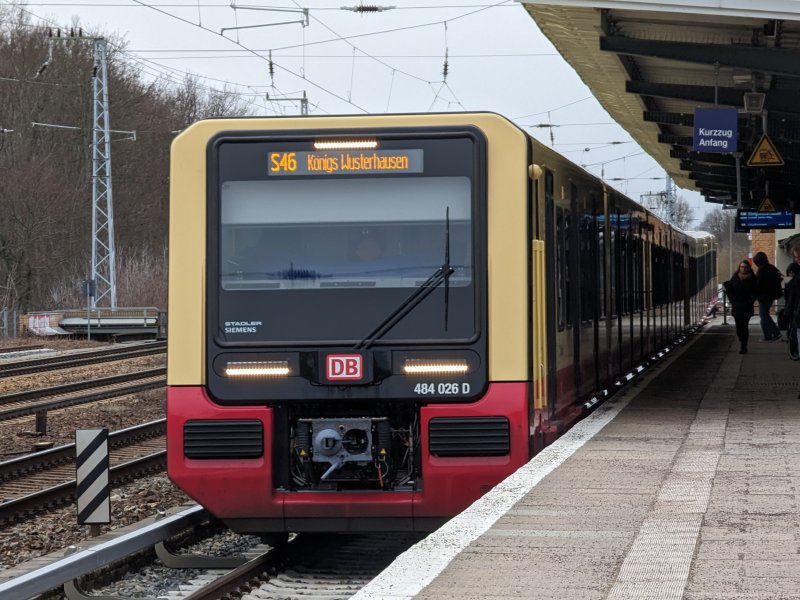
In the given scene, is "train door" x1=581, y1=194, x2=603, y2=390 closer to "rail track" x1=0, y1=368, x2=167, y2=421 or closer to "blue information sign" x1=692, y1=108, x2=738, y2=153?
"blue information sign" x1=692, y1=108, x2=738, y2=153

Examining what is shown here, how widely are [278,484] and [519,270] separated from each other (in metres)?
1.89

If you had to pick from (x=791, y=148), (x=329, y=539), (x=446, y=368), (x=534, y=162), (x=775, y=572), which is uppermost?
(x=791, y=148)

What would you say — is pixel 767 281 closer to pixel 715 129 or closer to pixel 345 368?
pixel 715 129

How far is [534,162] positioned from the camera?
8.95 meters

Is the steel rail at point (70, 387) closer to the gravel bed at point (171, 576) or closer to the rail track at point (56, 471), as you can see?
the rail track at point (56, 471)

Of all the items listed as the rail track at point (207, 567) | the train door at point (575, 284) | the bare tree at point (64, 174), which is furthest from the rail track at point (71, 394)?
the bare tree at point (64, 174)

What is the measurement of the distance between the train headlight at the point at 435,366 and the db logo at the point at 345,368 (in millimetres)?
268

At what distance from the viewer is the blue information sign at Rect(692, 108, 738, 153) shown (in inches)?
755

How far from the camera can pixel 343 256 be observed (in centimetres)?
866

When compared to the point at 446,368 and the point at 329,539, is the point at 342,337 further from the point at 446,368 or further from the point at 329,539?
the point at 329,539

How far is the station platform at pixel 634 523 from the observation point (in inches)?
213

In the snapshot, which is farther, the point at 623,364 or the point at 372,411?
the point at 623,364

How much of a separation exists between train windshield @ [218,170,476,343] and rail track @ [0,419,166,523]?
12.4ft

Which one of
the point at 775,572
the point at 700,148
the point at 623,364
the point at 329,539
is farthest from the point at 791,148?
the point at 775,572
